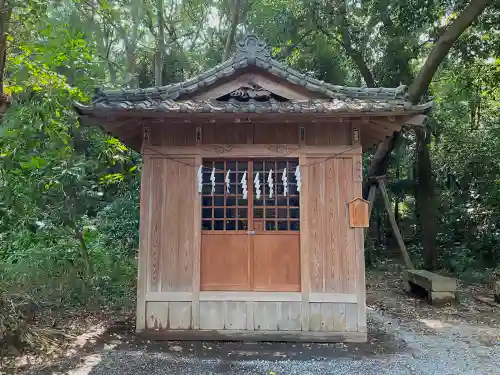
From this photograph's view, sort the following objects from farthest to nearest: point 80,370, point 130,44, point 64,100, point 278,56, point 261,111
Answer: point 130,44, point 278,56, point 64,100, point 261,111, point 80,370

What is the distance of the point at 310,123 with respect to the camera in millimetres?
6305

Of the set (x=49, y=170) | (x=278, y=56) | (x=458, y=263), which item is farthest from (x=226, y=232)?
(x=278, y=56)

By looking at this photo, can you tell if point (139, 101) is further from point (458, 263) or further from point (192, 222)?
point (458, 263)

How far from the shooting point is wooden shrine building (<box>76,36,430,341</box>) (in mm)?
6086

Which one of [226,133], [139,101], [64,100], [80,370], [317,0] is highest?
[317,0]

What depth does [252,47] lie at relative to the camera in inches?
256

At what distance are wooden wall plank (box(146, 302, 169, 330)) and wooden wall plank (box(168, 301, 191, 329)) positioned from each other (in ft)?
0.25

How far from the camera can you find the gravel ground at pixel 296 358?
4961 mm

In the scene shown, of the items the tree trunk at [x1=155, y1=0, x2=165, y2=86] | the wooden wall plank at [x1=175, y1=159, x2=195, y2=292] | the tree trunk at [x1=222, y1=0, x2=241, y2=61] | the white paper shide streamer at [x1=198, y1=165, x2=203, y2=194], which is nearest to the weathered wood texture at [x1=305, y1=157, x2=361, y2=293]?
the white paper shide streamer at [x1=198, y1=165, x2=203, y2=194]

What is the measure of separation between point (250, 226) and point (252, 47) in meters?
2.86

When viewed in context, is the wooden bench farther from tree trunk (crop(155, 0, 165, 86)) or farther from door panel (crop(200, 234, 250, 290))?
tree trunk (crop(155, 0, 165, 86))

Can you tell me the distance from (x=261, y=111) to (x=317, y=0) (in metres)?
9.04

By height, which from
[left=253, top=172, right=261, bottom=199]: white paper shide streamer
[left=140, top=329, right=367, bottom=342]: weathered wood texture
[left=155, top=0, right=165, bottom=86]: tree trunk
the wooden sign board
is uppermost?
[left=155, top=0, right=165, bottom=86]: tree trunk

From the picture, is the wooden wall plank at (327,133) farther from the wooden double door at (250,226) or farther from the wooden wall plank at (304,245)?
the wooden double door at (250,226)
